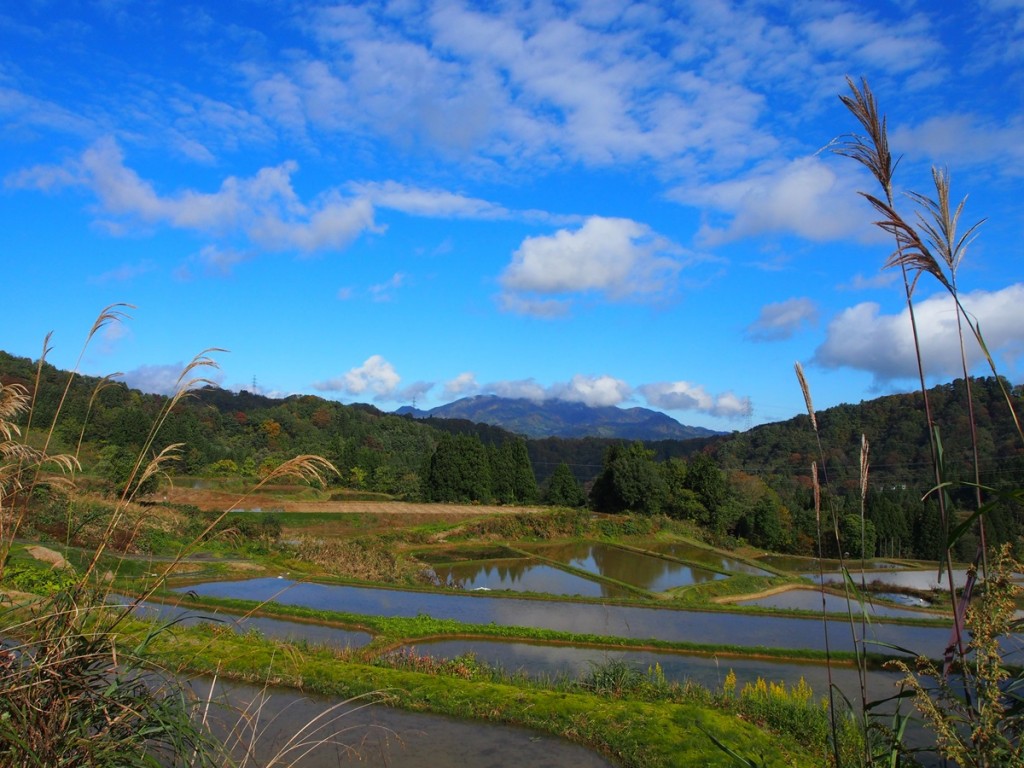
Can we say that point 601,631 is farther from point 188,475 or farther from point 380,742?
point 188,475

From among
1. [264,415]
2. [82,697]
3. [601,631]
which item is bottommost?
[601,631]

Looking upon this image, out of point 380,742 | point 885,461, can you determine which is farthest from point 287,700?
point 885,461

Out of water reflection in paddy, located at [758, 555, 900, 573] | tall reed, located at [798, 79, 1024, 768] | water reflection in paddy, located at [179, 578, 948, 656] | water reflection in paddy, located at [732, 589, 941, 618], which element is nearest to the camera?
tall reed, located at [798, 79, 1024, 768]

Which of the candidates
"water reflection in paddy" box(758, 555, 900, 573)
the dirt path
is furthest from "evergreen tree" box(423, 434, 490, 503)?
"water reflection in paddy" box(758, 555, 900, 573)

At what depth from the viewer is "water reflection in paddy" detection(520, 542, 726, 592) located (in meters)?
28.1

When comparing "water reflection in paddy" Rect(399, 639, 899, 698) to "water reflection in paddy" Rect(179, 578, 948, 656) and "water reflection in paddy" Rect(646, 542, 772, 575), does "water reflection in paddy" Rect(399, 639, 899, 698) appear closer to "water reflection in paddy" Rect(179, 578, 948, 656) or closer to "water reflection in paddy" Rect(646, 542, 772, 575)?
"water reflection in paddy" Rect(179, 578, 948, 656)

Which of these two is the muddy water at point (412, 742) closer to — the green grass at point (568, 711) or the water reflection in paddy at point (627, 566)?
the green grass at point (568, 711)

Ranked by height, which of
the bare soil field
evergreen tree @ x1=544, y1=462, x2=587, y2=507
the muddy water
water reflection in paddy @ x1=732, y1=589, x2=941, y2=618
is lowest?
water reflection in paddy @ x1=732, y1=589, x2=941, y2=618

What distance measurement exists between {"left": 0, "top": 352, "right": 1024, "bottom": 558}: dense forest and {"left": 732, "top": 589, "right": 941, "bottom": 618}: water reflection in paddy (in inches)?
205

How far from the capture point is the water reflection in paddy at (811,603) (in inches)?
916

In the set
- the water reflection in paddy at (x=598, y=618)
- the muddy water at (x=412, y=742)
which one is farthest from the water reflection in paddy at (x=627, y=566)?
the muddy water at (x=412, y=742)

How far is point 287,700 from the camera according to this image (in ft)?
36.6

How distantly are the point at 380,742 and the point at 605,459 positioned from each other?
142 feet

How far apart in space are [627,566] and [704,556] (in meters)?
6.91
